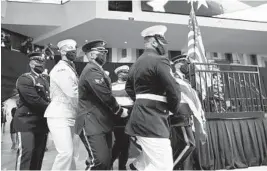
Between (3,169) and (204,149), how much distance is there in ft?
9.53

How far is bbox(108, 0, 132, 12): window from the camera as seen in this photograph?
6703mm

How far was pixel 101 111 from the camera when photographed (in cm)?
193

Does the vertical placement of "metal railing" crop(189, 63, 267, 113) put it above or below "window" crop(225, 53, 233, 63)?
below

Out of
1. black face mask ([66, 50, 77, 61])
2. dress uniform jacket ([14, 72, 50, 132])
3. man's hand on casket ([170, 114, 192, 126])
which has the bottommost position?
man's hand on casket ([170, 114, 192, 126])

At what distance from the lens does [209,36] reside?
27.0ft

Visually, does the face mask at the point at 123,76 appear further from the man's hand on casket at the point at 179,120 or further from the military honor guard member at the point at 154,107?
the military honor guard member at the point at 154,107

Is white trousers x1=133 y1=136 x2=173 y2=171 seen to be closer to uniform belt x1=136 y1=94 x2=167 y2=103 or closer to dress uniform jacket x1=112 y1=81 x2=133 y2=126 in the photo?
uniform belt x1=136 y1=94 x2=167 y2=103

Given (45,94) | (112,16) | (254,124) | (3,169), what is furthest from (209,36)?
(3,169)

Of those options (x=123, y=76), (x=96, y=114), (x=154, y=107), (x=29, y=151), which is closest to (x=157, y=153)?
(x=154, y=107)

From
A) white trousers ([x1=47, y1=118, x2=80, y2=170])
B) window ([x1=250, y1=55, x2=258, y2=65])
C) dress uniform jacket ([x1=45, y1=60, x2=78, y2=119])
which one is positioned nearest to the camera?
white trousers ([x1=47, y1=118, x2=80, y2=170])

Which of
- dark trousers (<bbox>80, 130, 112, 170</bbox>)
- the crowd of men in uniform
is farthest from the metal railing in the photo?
dark trousers (<bbox>80, 130, 112, 170</bbox>)

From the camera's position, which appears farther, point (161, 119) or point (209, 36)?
point (209, 36)

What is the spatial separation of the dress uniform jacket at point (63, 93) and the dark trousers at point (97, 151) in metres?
0.41

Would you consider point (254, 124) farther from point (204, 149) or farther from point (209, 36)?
point (209, 36)
